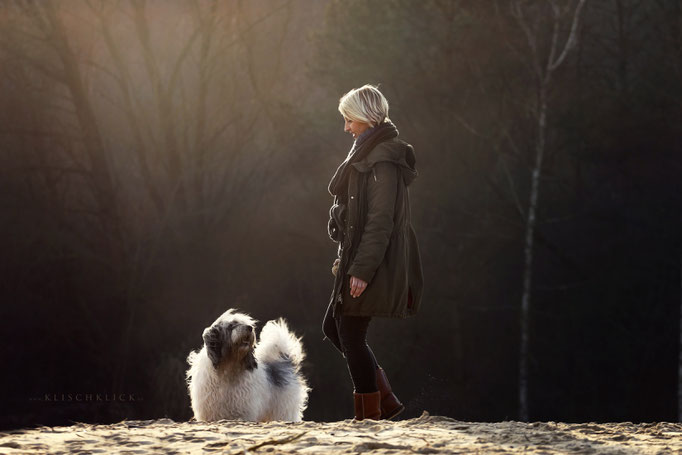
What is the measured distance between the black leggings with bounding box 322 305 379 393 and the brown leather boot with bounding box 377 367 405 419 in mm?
126

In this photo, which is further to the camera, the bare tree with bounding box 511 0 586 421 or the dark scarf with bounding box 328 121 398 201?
the bare tree with bounding box 511 0 586 421

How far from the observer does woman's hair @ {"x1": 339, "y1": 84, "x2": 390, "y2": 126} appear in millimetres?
4996

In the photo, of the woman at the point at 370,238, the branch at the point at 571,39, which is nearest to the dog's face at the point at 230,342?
the woman at the point at 370,238

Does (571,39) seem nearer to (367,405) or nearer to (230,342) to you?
(230,342)

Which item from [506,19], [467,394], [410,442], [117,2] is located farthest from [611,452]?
[117,2]

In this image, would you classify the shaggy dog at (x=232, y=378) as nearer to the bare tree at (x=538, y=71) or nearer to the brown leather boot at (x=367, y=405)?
the brown leather boot at (x=367, y=405)

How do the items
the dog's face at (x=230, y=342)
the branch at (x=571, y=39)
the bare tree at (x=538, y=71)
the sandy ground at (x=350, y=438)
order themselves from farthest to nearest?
the branch at (x=571, y=39), the bare tree at (x=538, y=71), the dog's face at (x=230, y=342), the sandy ground at (x=350, y=438)

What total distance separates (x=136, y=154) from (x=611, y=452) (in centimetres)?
1347

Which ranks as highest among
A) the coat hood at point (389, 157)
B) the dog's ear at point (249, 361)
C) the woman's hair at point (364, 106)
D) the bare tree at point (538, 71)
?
the bare tree at point (538, 71)

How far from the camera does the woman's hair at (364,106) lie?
5.00 metres

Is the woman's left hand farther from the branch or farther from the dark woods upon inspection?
the branch

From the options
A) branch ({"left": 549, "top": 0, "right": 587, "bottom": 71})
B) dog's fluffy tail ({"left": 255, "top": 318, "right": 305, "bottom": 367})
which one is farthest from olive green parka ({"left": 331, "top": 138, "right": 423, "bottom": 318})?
branch ({"left": 549, "top": 0, "right": 587, "bottom": 71})

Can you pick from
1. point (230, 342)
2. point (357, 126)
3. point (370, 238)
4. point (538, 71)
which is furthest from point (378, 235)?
point (538, 71)

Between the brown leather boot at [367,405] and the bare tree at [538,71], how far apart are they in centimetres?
979
